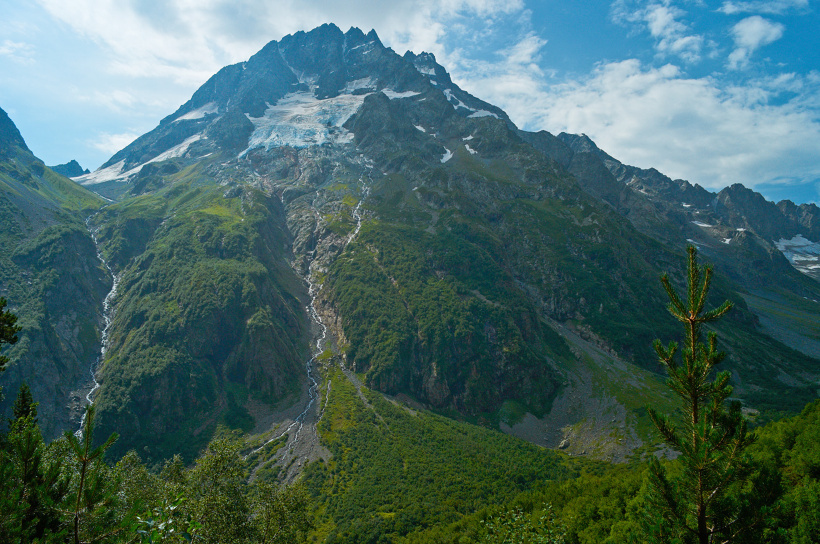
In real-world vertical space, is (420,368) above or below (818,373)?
below

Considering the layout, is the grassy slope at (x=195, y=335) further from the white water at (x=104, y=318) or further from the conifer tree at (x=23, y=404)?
the conifer tree at (x=23, y=404)

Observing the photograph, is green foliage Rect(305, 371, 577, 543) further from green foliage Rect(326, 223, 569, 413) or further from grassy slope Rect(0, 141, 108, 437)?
grassy slope Rect(0, 141, 108, 437)

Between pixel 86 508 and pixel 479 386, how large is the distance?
446 feet

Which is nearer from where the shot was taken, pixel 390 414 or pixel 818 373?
pixel 390 414

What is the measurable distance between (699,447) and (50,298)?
188405mm

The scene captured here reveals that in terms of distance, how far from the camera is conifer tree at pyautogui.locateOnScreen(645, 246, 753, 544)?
983 centimetres

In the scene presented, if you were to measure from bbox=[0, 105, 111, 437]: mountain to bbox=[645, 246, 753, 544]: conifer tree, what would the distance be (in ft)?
465

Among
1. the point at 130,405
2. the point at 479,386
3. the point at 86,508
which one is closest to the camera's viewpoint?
the point at 86,508

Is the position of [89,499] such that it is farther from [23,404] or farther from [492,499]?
[492,499]

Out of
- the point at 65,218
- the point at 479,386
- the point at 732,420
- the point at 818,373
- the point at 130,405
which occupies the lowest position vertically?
the point at 130,405

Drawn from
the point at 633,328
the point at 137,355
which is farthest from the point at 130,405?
the point at 633,328

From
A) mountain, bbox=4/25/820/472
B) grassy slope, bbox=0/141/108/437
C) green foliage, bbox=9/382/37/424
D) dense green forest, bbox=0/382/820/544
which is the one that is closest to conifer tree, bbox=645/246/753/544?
dense green forest, bbox=0/382/820/544

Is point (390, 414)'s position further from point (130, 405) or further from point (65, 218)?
point (65, 218)

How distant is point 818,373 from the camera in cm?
16088
